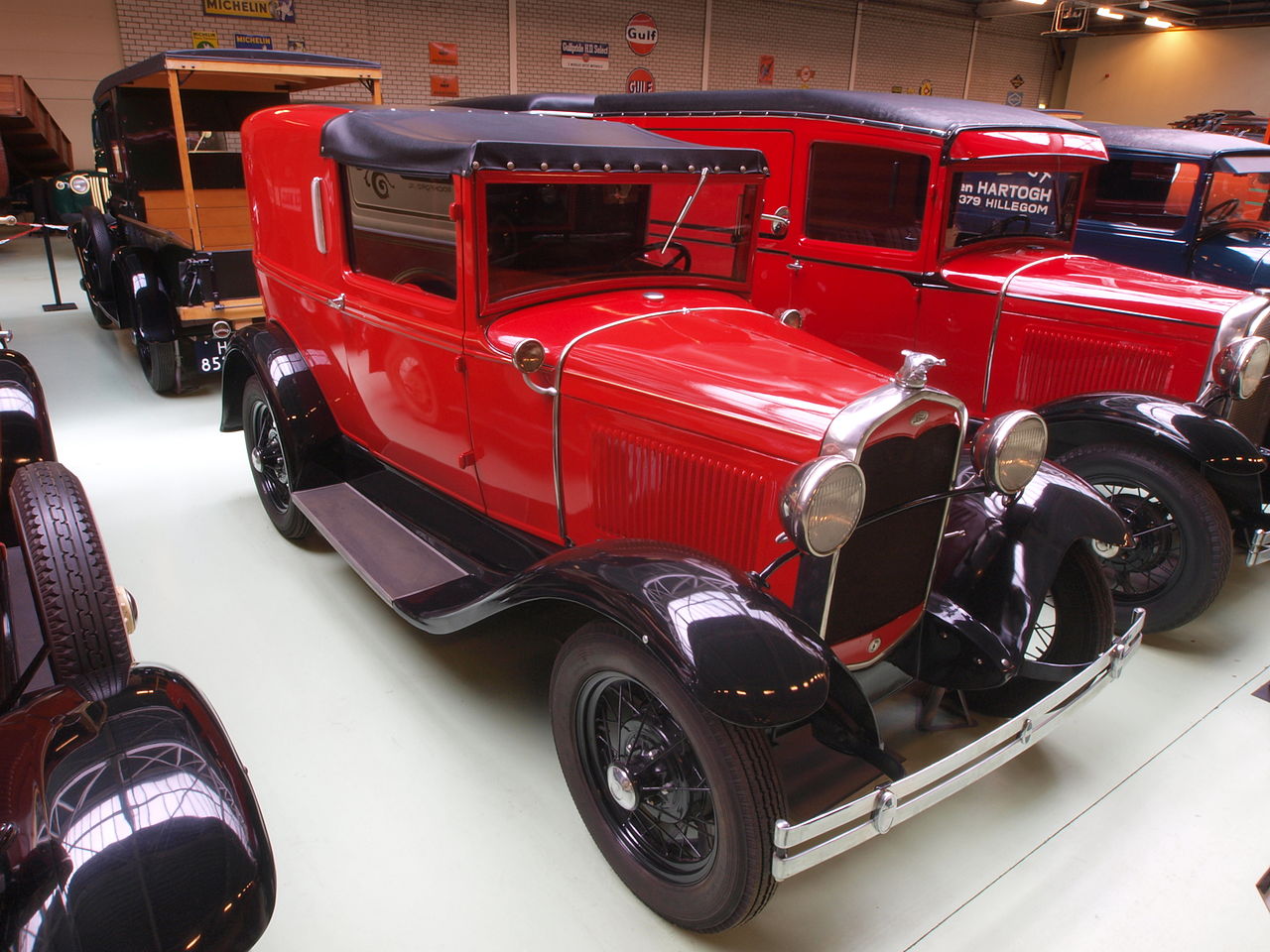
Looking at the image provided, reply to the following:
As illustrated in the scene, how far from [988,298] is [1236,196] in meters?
2.63

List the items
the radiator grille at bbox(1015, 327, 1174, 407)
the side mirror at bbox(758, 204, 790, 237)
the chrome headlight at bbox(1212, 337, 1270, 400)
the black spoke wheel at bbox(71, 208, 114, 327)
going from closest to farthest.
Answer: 1. the chrome headlight at bbox(1212, 337, 1270, 400)
2. the radiator grille at bbox(1015, 327, 1174, 407)
3. the side mirror at bbox(758, 204, 790, 237)
4. the black spoke wheel at bbox(71, 208, 114, 327)

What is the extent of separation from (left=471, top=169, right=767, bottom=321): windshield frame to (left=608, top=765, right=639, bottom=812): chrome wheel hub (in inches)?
56.2

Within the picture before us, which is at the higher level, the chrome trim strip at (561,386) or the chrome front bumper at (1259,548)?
the chrome trim strip at (561,386)

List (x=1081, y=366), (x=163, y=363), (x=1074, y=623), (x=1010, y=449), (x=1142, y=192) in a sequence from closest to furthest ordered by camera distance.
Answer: (x=1010, y=449) → (x=1074, y=623) → (x=1081, y=366) → (x=1142, y=192) → (x=163, y=363)

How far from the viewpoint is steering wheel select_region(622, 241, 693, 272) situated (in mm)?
2949

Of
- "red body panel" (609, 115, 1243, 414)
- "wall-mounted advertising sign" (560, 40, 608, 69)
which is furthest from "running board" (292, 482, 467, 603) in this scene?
"wall-mounted advertising sign" (560, 40, 608, 69)

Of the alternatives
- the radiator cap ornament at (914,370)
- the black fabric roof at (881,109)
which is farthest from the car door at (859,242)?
the radiator cap ornament at (914,370)

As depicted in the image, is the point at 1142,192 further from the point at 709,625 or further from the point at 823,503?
the point at 709,625

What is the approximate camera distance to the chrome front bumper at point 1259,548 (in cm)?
314

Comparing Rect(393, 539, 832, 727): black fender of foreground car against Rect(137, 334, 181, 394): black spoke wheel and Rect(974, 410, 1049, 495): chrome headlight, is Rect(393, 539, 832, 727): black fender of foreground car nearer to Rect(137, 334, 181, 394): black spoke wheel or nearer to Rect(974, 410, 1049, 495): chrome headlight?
Rect(974, 410, 1049, 495): chrome headlight

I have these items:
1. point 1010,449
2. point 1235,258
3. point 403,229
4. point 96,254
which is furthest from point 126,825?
point 96,254

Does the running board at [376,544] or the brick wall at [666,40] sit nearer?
the running board at [376,544]

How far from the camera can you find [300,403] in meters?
3.51

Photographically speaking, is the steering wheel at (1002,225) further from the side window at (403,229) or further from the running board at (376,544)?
the running board at (376,544)
